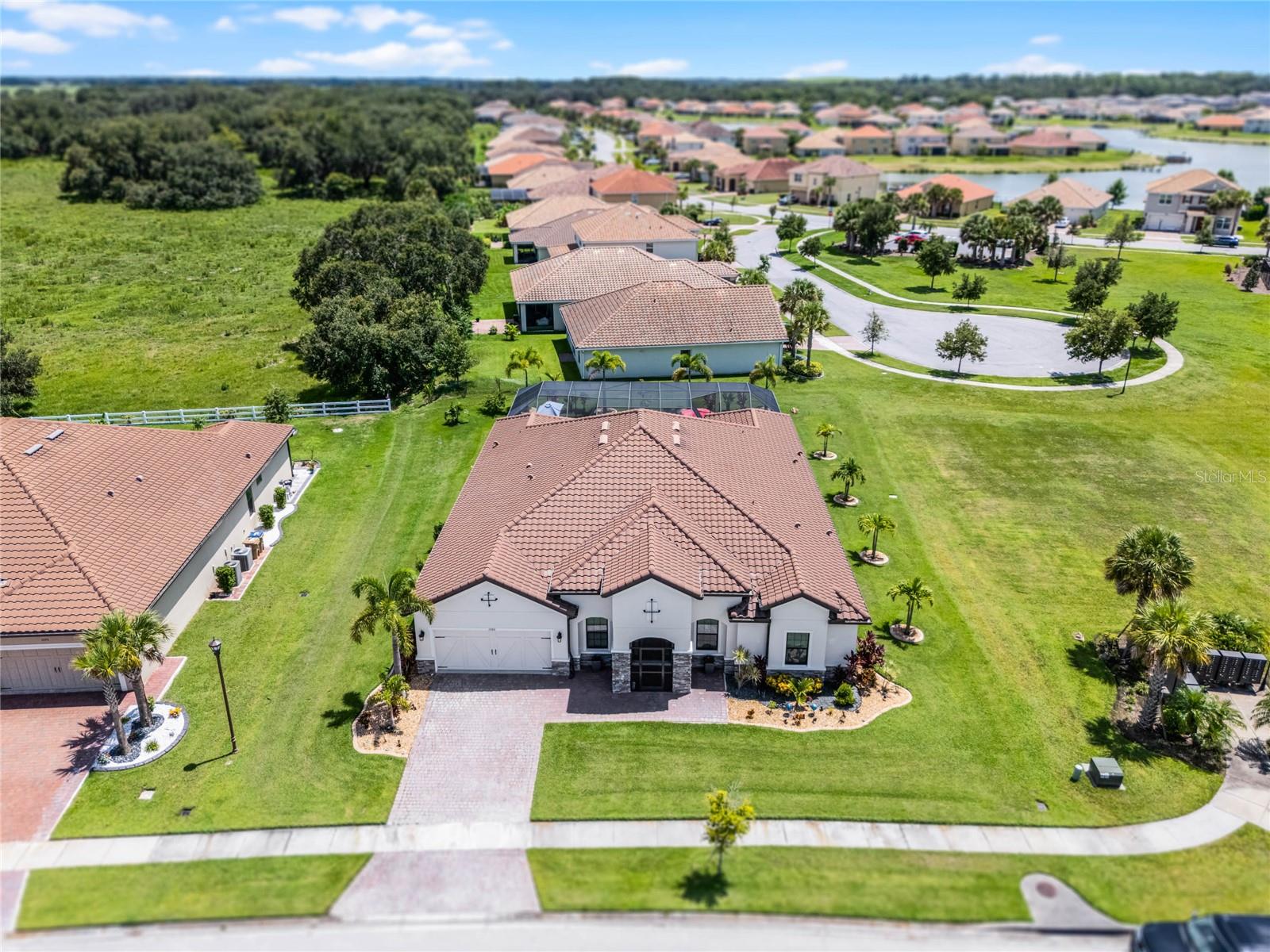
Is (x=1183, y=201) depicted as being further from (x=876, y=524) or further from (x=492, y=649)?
(x=492, y=649)

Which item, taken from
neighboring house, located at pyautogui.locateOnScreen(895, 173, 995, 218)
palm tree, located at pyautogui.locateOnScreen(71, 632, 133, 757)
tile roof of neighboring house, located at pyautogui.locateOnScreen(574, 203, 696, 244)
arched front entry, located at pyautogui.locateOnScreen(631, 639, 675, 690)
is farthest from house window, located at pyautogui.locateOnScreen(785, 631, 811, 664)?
neighboring house, located at pyautogui.locateOnScreen(895, 173, 995, 218)

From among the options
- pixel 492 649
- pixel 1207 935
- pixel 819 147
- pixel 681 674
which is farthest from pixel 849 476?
pixel 819 147

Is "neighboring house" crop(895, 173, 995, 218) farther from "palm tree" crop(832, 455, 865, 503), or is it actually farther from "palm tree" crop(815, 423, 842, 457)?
"palm tree" crop(832, 455, 865, 503)

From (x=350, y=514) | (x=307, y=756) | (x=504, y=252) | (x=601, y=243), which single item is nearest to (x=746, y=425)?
(x=350, y=514)

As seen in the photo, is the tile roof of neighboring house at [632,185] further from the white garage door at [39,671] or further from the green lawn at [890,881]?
the green lawn at [890,881]

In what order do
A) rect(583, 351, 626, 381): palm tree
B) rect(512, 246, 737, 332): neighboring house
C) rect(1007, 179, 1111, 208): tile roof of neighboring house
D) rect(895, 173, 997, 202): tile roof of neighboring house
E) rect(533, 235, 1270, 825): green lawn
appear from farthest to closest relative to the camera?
1. rect(895, 173, 997, 202): tile roof of neighboring house
2. rect(1007, 179, 1111, 208): tile roof of neighboring house
3. rect(512, 246, 737, 332): neighboring house
4. rect(583, 351, 626, 381): palm tree
5. rect(533, 235, 1270, 825): green lawn

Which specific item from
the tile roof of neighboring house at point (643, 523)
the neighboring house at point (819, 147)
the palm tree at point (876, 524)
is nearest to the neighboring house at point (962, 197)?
the neighboring house at point (819, 147)
